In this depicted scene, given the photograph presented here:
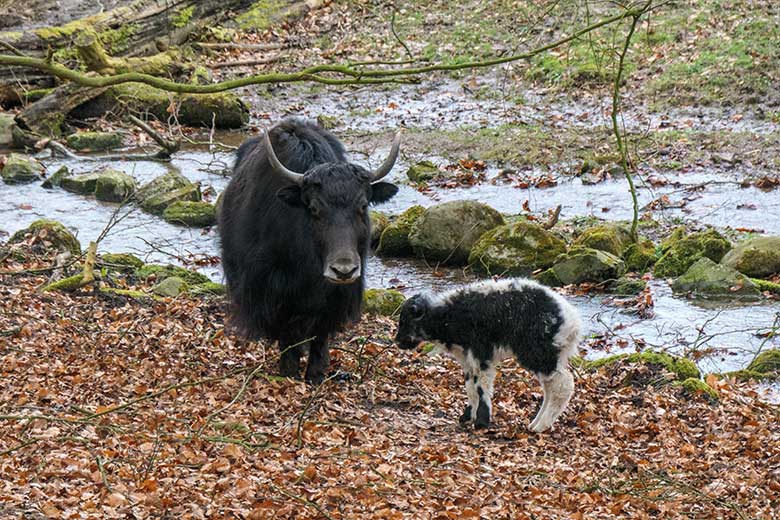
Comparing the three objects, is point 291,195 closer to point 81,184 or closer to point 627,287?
point 627,287

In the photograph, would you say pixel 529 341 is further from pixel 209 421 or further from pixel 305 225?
pixel 209 421

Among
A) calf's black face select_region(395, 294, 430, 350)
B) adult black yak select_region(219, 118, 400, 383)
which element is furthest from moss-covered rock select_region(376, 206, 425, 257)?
calf's black face select_region(395, 294, 430, 350)

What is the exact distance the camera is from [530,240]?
564 inches

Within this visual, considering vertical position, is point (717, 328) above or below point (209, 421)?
below

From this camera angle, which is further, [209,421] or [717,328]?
[717,328]

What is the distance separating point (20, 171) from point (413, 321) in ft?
39.5

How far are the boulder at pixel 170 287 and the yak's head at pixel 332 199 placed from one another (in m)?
3.76

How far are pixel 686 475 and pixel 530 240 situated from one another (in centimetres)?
665

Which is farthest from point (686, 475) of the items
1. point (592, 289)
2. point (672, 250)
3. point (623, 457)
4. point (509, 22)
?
point (509, 22)

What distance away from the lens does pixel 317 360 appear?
9523 mm

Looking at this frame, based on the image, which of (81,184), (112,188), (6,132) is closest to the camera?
(112,188)

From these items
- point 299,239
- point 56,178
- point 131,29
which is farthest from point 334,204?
point 131,29

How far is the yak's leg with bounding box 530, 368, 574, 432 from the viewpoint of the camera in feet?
28.0

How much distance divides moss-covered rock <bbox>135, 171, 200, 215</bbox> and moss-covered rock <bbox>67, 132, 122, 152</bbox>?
3.43 m
